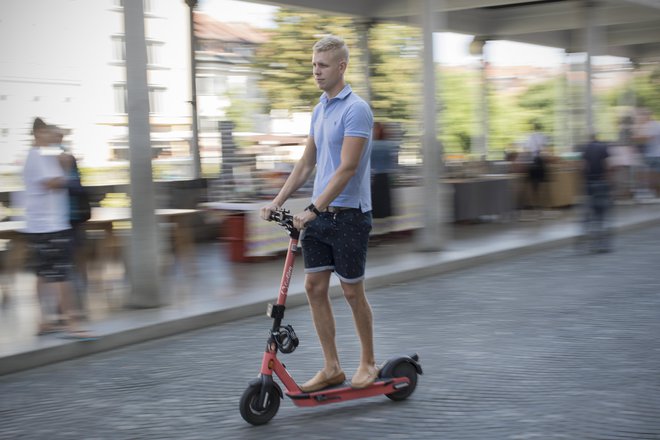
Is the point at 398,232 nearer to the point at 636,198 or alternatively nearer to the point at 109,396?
the point at 636,198

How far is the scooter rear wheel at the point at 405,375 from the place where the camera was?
5062 mm

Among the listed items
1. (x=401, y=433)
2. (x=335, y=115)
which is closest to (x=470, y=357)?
(x=401, y=433)

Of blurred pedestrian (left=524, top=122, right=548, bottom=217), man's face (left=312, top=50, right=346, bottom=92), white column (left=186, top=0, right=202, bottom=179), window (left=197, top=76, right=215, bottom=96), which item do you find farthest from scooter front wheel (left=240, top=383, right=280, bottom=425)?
blurred pedestrian (left=524, top=122, right=548, bottom=217)

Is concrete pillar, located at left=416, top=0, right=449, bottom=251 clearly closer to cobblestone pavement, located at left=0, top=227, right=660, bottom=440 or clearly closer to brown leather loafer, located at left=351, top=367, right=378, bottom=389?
cobblestone pavement, located at left=0, top=227, right=660, bottom=440

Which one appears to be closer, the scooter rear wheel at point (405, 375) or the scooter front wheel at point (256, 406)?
the scooter front wheel at point (256, 406)

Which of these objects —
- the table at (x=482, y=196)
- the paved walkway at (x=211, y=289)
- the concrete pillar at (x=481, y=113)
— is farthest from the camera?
the concrete pillar at (x=481, y=113)

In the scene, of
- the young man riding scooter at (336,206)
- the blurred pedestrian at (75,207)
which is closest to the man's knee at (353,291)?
the young man riding scooter at (336,206)

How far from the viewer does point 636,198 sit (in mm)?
19766

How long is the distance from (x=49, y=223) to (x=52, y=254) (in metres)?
0.23

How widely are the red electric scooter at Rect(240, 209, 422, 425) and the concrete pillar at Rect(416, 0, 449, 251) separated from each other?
6838 mm

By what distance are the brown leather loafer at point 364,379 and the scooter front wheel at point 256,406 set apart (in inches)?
17.2

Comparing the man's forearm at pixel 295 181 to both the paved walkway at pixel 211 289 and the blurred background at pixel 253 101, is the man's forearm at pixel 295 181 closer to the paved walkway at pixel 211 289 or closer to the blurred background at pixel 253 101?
the paved walkway at pixel 211 289

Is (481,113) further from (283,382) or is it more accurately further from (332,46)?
(283,382)

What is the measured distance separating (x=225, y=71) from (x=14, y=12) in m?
4.74
